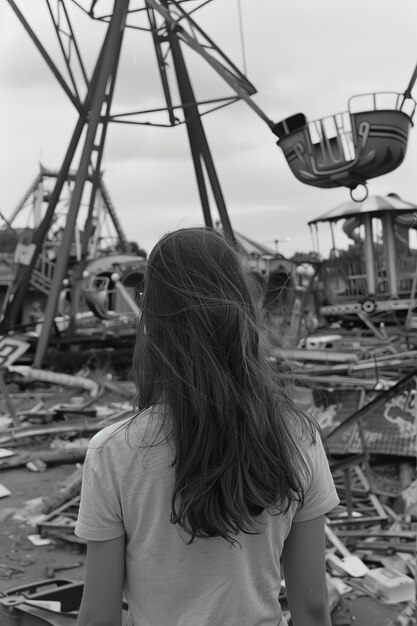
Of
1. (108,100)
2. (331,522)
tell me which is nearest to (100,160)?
(108,100)

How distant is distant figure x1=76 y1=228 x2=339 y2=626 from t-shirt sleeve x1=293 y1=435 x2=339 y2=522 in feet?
0.13

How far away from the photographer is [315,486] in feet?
4.67

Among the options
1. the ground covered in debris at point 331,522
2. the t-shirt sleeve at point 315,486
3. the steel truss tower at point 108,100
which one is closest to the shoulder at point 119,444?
the t-shirt sleeve at point 315,486

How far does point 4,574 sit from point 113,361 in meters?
10.1

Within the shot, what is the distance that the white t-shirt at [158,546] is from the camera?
1.30m

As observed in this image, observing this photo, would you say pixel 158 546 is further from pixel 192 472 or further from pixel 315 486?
pixel 315 486

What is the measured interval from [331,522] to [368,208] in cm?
1062

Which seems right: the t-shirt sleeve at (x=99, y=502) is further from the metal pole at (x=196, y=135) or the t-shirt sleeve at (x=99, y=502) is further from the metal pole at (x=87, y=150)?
the metal pole at (x=196, y=135)

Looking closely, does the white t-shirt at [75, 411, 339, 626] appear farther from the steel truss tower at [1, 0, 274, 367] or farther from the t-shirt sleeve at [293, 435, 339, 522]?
the steel truss tower at [1, 0, 274, 367]

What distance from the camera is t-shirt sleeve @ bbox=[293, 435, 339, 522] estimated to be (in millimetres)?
1414

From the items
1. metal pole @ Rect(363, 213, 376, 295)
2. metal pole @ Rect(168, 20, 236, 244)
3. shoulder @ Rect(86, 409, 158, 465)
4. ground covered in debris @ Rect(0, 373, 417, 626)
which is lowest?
ground covered in debris @ Rect(0, 373, 417, 626)

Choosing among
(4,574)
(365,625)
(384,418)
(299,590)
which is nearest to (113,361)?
(384,418)

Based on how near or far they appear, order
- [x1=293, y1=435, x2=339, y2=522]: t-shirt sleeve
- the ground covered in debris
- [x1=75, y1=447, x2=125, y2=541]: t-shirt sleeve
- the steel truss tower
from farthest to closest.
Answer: the steel truss tower
the ground covered in debris
[x1=293, y1=435, x2=339, y2=522]: t-shirt sleeve
[x1=75, y1=447, x2=125, y2=541]: t-shirt sleeve

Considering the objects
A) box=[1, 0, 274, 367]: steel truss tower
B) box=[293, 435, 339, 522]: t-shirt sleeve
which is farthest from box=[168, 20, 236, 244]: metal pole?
box=[293, 435, 339, 522]: t-shirt sleeve
